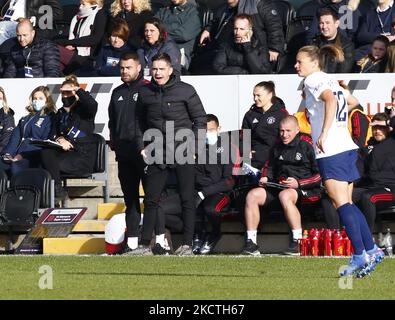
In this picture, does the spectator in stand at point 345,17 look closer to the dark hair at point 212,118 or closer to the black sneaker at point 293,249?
the dark hair at point 212,118

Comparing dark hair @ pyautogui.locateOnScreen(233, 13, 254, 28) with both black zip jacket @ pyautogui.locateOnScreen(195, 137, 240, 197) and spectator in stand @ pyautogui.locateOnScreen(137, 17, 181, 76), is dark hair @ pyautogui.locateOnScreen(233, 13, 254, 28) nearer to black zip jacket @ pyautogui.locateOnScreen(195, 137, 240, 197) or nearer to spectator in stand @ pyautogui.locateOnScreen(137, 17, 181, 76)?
spectator in stand @ pyautogui.locateOnScreen(137, 17, 181, 76)

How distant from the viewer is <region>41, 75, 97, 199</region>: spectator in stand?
50.3ft

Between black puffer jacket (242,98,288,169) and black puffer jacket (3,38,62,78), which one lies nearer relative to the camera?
black puffer jacket (242,98,288,169)

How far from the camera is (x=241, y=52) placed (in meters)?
16.0

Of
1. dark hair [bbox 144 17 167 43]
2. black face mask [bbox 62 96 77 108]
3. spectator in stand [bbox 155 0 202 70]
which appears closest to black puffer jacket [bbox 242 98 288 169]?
dark hair [bbox 144 17 167 43]

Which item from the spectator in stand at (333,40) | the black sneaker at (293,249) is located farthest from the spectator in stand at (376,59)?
the black sneaker at (293,249)

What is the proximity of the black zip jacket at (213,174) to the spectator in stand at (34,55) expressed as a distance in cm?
313

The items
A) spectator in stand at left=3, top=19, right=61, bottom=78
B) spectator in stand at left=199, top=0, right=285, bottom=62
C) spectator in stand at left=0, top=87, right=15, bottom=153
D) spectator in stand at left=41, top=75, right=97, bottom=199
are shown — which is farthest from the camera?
spectator in stand at left=3, top=19, right=61, bottom=78

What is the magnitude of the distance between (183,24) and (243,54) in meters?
1.41

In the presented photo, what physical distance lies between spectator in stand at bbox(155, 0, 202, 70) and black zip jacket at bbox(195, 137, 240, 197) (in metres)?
2.64

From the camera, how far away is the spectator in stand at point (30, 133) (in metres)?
15.8

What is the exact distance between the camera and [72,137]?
15.6 m
